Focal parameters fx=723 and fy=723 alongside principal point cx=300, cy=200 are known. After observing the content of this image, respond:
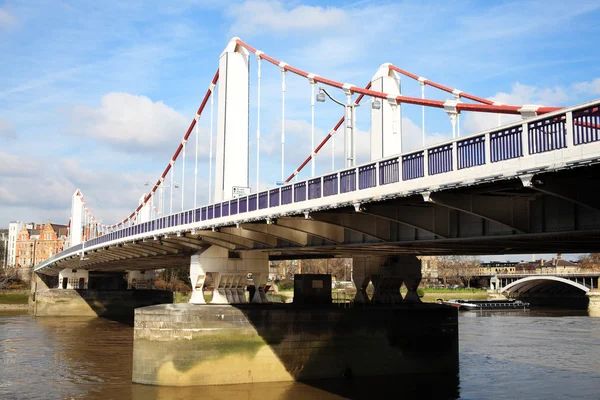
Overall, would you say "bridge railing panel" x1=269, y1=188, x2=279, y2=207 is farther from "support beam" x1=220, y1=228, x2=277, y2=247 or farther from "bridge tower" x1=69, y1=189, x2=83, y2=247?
"bridge tower" x1=69, y1=189, x2=83, y2=247

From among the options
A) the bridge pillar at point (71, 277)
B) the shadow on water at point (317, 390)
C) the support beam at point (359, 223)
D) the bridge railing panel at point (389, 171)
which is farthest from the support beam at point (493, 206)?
the bridge pillar at point (71, 277)

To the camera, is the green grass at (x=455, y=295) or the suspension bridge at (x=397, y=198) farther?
the green grass at (x=455, y=295)

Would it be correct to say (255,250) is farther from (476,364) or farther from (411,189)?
(411,189)

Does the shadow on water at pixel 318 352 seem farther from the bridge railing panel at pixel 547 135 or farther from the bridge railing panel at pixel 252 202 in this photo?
the bridge railing panel at pixel 547 135

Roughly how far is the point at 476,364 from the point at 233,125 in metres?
18.8

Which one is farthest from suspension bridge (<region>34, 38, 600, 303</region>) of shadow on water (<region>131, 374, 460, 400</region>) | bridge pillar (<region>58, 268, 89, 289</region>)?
bridge pillar (<region>58, 268, 89, 289</region>)

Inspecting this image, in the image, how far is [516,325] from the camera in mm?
67438

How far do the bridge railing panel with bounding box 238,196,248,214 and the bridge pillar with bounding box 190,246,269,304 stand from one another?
705 centimetres

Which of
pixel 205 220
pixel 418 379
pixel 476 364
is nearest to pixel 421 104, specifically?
pixel 205 220

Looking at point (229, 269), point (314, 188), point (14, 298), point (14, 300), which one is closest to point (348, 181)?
point (314, 188)

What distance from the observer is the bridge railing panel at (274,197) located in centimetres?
2742

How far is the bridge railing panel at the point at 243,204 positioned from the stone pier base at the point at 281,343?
5711mm

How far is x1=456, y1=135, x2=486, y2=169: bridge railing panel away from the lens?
56.1 feet

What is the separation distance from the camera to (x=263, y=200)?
28.7 metres
